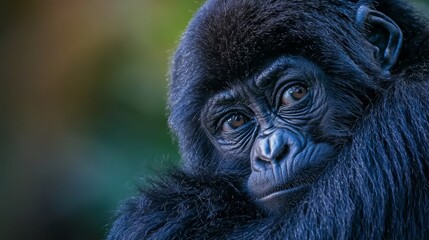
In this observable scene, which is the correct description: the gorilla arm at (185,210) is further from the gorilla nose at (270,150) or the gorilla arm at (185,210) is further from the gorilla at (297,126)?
the gorilla nose at (270,150)

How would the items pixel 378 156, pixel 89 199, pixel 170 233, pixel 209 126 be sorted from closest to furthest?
pixel 378 156, pixel 170 233, pixel 209 126, pixel 89 199

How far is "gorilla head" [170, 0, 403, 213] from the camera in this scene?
15.8 feet

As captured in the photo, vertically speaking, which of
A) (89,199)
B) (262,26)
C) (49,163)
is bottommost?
(262,26)

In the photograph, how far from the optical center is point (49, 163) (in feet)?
34.8

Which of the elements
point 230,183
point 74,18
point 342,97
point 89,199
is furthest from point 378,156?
point 74,18

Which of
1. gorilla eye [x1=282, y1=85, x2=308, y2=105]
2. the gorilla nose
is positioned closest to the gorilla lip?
the gorilla nose

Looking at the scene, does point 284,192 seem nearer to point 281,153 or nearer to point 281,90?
point 281,153

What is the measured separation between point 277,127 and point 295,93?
249 mm

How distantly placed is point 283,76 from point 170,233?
119cm

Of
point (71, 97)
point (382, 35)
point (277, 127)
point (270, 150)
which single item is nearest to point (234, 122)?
point (277, 127)

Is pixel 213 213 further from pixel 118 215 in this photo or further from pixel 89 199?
pixel 89 199

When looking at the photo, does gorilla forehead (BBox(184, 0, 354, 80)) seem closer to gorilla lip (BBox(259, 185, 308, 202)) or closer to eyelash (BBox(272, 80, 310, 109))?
eyelash (BBox(272, 80, 310, 109))

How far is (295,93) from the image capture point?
5.03 metres

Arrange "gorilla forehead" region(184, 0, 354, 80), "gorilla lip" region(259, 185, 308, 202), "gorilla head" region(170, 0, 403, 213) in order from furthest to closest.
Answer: "gorilla forehead" region(184, 0, 354, 80)
"gorilla head" region(170, 0, 403, 213)
"gorilla lip" region(259, 185, 308, 202)
